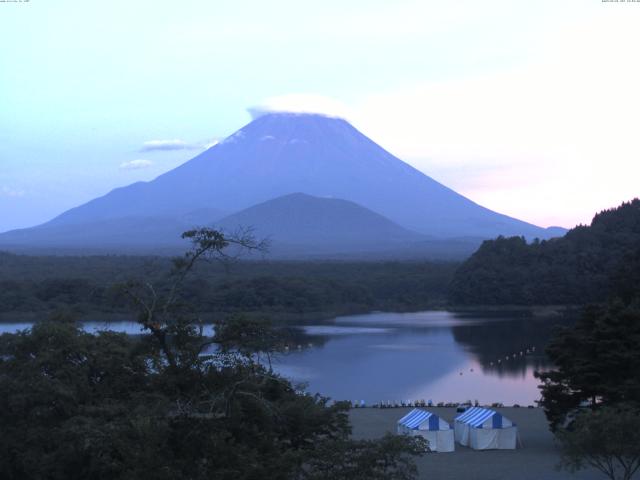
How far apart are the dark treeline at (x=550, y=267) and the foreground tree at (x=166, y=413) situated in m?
29.0

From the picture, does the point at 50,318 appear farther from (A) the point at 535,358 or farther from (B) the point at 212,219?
(B) the point at 212,219

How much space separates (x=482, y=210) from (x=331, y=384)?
10019 cm

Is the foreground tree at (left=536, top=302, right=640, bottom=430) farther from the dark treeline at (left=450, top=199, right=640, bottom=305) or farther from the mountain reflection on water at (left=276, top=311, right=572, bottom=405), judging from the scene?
the dark treeline at (left=450, top=199, right=640, bottom=305)

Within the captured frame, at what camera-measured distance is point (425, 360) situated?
21844 mm

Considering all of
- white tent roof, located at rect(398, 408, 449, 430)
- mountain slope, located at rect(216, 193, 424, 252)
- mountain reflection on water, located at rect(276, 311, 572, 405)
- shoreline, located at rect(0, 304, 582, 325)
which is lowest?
mountain reflection on water, located at rect(276, 311, 572, 405)

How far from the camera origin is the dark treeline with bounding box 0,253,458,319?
3269cm

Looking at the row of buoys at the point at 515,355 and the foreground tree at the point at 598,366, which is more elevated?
the foreground tree at the point at 598,366

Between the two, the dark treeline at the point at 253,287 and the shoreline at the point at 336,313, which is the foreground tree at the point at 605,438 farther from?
the shoreline at the point at 336,313

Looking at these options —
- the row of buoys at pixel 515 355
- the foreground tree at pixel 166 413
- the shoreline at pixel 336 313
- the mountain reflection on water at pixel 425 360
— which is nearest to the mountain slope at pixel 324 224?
the shoreline at pixel 336 313

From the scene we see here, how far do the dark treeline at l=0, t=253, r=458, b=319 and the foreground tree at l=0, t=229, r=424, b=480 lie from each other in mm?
19666

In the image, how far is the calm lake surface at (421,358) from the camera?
1744 centimetres

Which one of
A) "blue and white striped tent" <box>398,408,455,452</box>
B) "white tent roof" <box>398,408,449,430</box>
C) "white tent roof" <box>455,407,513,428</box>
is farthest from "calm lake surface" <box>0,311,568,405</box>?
"white tent roof" <box>455,407,513,428</box>

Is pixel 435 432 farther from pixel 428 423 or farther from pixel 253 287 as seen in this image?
pixel 253 287

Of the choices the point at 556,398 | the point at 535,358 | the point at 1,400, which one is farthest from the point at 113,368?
the point at 535,358
